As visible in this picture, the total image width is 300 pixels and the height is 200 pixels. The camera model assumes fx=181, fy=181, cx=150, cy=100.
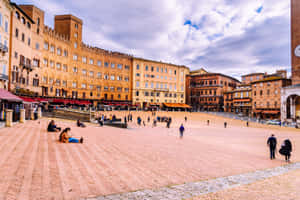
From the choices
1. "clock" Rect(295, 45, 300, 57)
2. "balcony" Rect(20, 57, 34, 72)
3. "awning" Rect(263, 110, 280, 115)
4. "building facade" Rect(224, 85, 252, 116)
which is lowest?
"awning" Rect(263, 110, 280, 115)

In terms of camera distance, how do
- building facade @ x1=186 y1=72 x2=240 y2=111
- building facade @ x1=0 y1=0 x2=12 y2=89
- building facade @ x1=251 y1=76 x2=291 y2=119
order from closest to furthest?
building facade @ x1=0 y1=0 x2=12 y2=89
building facade @ x1=251 y1=76 x2=291 y2=119
building facade @ x1=186 y1=72 x2=240 y2=111

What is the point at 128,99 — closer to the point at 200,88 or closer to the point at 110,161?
the point at 200,88

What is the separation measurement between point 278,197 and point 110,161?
620cm

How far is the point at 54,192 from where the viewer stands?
16.0 feet

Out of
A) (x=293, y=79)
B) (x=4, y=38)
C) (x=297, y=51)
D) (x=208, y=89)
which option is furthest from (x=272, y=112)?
(x=4, y=38)

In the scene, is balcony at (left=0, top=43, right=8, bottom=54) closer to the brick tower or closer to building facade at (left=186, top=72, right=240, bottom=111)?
the brick tower

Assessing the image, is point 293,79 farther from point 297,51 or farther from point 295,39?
point 295,39

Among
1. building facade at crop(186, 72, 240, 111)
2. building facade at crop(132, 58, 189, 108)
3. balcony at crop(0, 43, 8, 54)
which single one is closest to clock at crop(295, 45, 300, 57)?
building facade at crop(186, 72, 240, 111)

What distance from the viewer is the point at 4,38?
84.7 ft

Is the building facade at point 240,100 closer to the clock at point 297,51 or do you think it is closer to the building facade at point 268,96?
the building facade at point 268,96

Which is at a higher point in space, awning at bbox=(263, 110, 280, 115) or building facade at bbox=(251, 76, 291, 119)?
building facade at bbox=(251, 76, 291, 119)

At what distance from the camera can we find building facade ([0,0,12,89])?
24.7 metres

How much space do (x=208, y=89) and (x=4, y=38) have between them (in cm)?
6427

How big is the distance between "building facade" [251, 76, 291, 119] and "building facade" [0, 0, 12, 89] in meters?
60.3
